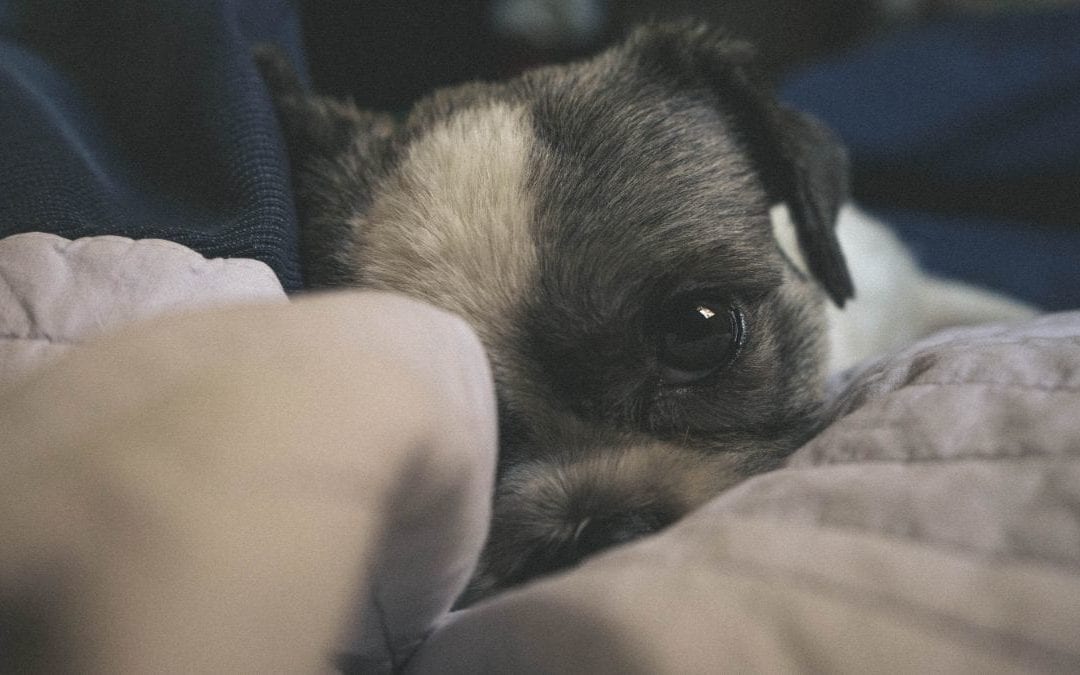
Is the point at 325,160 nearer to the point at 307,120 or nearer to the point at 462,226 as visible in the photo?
the point at 307,120

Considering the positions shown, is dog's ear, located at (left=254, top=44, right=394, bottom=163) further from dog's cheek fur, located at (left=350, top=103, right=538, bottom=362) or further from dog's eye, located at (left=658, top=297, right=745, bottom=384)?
dog's eye, located at (left=658, top=297, right=745, bottom=384)

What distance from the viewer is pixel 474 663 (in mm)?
530

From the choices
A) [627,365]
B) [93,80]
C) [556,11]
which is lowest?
[556,11]

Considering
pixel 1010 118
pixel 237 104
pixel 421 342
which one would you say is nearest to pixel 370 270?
pixel 237 104

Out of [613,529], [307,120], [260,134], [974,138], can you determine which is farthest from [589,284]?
[974,138]

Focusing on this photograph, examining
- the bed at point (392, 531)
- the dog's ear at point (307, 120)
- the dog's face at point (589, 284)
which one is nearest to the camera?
the bed at point (392, 531)

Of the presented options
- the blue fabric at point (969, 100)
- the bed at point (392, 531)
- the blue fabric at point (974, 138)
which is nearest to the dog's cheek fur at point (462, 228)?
the bed at point (392, 531)

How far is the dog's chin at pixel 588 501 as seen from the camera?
810mm

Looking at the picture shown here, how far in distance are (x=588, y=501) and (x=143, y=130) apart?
2.39ft

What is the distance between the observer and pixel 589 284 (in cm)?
87

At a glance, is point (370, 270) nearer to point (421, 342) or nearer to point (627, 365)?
point (627, 365)

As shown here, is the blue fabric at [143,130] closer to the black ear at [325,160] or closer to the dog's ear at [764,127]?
the black ear at [325,160]

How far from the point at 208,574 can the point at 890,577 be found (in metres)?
0.38

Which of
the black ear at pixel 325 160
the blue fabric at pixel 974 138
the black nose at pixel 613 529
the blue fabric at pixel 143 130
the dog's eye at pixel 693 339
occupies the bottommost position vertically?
the blue fabric at pixel 974 138
